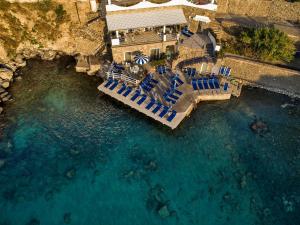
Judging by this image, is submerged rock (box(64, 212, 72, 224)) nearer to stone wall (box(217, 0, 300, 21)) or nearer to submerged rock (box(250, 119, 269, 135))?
submerged rock (box(250, 119, 269, 135))

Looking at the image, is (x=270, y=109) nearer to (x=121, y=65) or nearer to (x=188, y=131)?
(x=188, y=131)

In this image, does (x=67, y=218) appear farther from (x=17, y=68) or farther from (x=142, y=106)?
(x=17, y=68)

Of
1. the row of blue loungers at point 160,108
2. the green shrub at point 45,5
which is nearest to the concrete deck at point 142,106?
the row of blue loungers at point 160,108

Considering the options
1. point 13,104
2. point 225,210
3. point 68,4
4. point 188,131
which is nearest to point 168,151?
point 188,131

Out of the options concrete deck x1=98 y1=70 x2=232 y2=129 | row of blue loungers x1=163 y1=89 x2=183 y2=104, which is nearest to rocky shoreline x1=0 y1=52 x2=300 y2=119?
concrete deck x1=98 y1=70 x2=232 y2=129

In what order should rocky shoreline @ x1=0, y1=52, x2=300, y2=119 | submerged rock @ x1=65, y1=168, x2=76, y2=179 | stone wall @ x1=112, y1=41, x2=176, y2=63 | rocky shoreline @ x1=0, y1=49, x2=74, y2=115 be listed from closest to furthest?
submerged rock @ x1=65, y1=168, x2=76, y2=179 < rocky shoreline @ x1=0, y1=49, x2=74, y2=115 < rocky shoreline @ x1=0, y1=52, x2=300, y2=119 < stone wall @ x1=112, y1=41, x2=176, y2=63

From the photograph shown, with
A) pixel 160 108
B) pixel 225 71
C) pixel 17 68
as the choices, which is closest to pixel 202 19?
pixel 225 71
